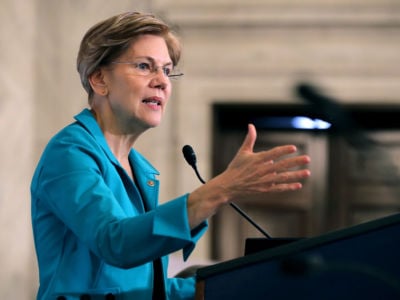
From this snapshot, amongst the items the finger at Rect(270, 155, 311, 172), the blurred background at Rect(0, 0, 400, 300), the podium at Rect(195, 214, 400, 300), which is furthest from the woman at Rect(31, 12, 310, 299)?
the blurred background at Rect(0, 0, 400, 300)

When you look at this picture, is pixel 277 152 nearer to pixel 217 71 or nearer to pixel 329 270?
pixel 329 270

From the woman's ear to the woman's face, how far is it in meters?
0.02

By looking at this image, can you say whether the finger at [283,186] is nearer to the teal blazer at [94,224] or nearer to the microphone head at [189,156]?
the teal blazer at [94,224]

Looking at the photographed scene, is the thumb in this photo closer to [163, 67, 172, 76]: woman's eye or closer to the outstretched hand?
the outstretched hand

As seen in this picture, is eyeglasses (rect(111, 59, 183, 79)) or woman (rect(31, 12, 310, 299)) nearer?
woman (rect(31, 12, 310, 299))

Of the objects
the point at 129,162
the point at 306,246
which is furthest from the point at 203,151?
the point at 306,246

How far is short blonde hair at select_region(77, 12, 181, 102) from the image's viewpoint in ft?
5.85

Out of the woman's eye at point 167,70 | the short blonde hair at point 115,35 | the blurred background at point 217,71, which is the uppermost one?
the blurred background at point 217,71

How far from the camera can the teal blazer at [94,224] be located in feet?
4.60

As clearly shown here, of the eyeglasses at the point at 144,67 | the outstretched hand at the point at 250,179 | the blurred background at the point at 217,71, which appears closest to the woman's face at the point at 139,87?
the eyeglasses at the point at 144,67

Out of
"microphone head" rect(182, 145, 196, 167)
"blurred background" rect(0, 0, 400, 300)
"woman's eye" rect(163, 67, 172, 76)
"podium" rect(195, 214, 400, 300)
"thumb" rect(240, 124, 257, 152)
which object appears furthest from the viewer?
"blurred background" rect(0, 0, 400, 300)

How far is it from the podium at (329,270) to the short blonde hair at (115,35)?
623mm

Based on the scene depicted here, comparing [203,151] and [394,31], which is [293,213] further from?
[394,31]

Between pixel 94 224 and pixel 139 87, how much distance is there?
1.39ft
